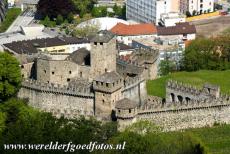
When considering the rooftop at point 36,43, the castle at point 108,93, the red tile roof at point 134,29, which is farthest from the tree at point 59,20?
the castle at point 108,93

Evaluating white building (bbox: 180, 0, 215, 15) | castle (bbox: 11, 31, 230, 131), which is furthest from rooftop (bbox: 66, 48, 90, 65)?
white building (bbox: 180, 0, 215, 15)

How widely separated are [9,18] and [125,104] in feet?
191

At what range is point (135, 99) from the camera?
180 ft

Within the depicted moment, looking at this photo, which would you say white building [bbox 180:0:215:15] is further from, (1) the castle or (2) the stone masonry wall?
(2) the stone masonry wall

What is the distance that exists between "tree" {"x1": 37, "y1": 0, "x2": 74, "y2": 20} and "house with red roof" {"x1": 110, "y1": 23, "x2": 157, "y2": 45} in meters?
11.4

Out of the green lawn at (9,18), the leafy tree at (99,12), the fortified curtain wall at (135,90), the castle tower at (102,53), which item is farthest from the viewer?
the leafy tree at (99,12)

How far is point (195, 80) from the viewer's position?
2574 inches

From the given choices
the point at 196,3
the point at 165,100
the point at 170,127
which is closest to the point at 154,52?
the point at 165,100

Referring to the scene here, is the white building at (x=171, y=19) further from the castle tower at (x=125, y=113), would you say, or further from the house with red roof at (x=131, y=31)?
the castle tower at (x=125, y=113)

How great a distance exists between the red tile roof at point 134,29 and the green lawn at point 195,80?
21.0m

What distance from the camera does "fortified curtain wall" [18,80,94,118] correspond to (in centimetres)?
5166

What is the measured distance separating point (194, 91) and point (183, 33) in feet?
120

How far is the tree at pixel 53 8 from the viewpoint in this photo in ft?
328

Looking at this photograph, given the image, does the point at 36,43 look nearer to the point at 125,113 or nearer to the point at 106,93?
the point at 106,93
